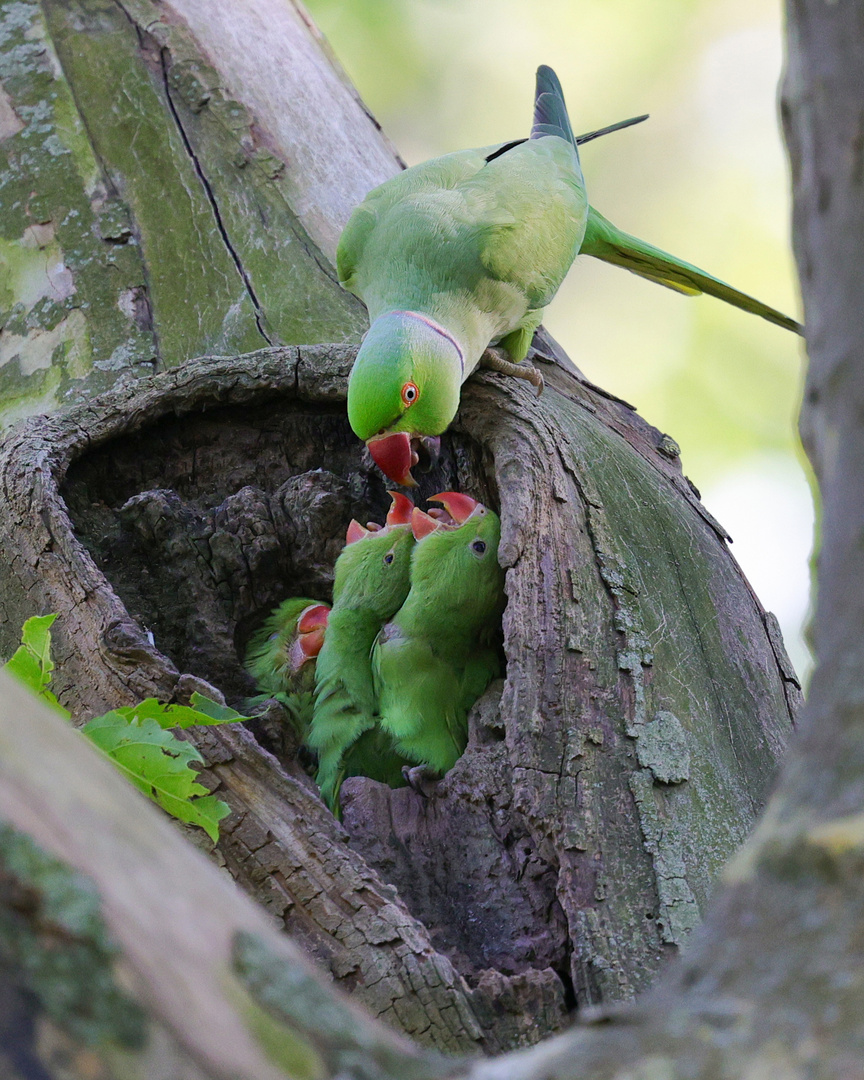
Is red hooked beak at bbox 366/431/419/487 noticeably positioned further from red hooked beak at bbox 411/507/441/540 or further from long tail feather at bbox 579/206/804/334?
long tail feather at bbox 579/206/804/334

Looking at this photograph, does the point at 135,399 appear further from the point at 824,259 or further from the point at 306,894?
the point at 824,259

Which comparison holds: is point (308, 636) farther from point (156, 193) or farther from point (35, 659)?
point (156, 193)

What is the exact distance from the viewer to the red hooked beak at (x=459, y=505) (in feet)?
9.97

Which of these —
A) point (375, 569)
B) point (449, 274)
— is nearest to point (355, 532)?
point (375, 569)

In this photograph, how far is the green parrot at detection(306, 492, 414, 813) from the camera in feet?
9.75

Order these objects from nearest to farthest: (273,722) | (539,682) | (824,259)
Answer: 1. (824,259)
2. (539,682)
3. (273,722)

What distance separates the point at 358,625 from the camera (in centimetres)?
321

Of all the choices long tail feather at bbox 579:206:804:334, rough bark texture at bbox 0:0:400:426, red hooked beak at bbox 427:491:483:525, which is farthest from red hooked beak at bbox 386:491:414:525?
long tail feather at bbox 579:206:804:334

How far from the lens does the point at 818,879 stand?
0.75 m

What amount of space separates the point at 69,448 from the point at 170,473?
355mm

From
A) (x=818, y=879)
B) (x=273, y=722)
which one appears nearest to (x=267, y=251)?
(x=273, y=722)

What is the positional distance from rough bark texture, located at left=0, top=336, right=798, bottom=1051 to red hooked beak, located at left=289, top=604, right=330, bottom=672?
14 centimetres

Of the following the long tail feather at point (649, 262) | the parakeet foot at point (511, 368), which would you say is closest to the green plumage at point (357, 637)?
the parakeet foot at point (511, 368)

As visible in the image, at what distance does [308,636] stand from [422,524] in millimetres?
520
